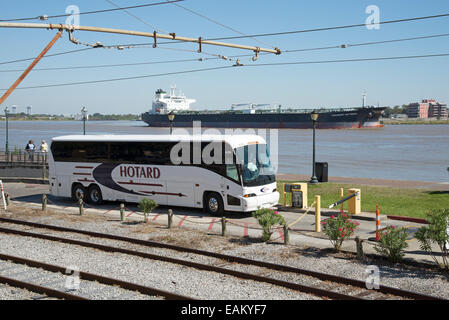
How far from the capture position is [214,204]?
1822 centimetres

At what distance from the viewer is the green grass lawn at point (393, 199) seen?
1827cm

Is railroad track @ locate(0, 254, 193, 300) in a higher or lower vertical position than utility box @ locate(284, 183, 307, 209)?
lower

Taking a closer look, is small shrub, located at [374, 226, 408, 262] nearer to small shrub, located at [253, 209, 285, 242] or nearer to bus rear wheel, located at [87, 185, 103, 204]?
small shrub, located at [253, 209, 285, 242]

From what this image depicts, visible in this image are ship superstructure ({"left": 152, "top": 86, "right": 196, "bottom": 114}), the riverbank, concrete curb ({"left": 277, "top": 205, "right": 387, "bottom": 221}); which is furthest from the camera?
ship superstructure ({"left": 152, "top": 86, "right": 196, "bottom": 114})

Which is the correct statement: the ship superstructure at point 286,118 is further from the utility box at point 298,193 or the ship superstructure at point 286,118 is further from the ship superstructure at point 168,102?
the utility box at point 298,193

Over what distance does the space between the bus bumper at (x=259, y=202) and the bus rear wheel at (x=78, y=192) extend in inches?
324

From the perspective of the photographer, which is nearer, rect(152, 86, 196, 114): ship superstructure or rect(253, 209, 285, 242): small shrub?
rect(253, 209, 285, 242): small shrub

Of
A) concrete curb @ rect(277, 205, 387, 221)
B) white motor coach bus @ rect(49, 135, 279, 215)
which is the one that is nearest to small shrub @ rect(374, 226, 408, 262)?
concrete curb @ rect(277, 205, 387, 221)

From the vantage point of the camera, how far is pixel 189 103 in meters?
155

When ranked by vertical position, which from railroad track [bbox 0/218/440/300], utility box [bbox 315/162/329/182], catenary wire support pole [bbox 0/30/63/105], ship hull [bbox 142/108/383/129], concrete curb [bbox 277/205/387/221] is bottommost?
railroad track [bbox 0/218/440/300]

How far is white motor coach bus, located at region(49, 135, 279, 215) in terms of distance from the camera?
17531 millimetres

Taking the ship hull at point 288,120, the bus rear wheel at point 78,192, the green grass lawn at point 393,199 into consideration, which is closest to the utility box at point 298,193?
the green grass lawn at point 393,199

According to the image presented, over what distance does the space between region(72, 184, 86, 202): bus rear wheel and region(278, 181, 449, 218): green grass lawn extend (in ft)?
28.6
